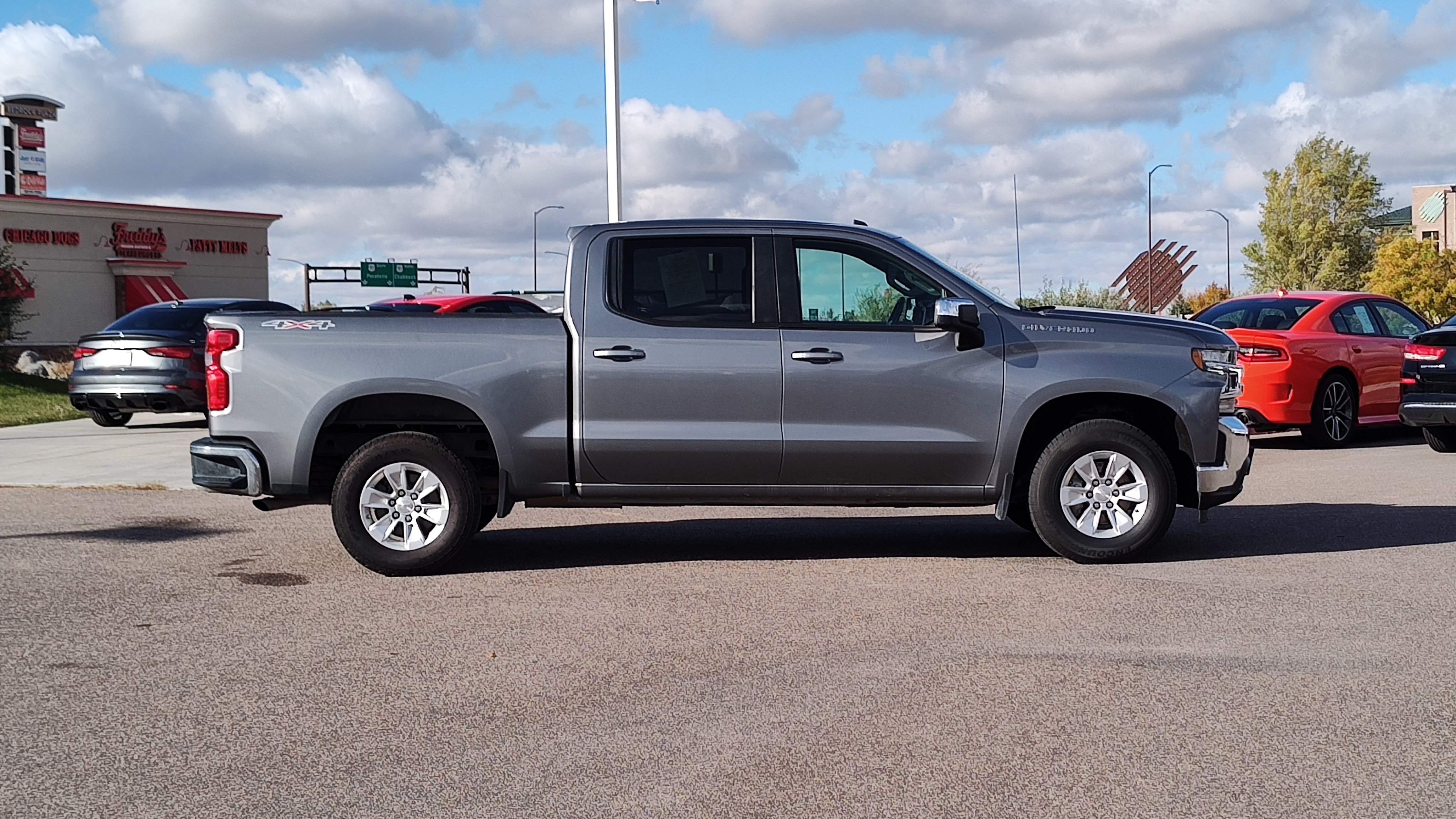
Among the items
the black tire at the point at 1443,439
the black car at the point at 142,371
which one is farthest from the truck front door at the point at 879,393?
the black car at the point at 142,371

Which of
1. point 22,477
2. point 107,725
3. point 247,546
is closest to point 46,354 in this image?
point 22,477

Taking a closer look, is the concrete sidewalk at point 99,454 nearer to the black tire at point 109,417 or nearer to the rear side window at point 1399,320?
the black tire at point 109,417

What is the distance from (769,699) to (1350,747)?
6.44 ft

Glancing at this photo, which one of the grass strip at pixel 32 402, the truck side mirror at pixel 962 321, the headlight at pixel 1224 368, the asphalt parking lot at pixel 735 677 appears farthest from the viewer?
the grass strip at pixel 32 402

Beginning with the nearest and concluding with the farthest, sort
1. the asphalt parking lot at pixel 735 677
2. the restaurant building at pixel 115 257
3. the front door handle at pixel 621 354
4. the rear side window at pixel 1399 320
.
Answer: the asphalt parking lot at pixel 735 677, the front door handle at pixel 621 354, the rear side window at pixel 1399 320, the restaurant building at pixel 115 257

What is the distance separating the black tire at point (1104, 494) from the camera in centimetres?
797

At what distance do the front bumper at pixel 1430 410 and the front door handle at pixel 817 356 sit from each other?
801cm

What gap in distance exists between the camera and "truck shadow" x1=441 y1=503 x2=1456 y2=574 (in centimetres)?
844

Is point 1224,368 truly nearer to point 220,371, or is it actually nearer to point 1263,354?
point 220,371

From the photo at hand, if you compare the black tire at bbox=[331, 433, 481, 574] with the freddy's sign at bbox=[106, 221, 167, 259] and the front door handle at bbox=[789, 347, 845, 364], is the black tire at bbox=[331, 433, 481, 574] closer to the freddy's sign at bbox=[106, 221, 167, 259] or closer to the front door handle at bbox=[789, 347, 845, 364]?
the front door handle at bbox=[789, 347, 845, 364]

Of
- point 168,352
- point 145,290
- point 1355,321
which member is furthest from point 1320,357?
point 145,290

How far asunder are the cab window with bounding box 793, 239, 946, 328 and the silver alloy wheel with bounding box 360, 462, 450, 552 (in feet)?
7.59

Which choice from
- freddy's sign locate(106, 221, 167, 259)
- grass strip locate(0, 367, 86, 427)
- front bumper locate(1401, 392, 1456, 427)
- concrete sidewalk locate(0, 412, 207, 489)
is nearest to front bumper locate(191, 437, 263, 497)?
concrete sidewalk locate(0, 412, 207, 489)

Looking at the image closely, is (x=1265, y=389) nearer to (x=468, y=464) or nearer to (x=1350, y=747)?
(x=468, y=464)
